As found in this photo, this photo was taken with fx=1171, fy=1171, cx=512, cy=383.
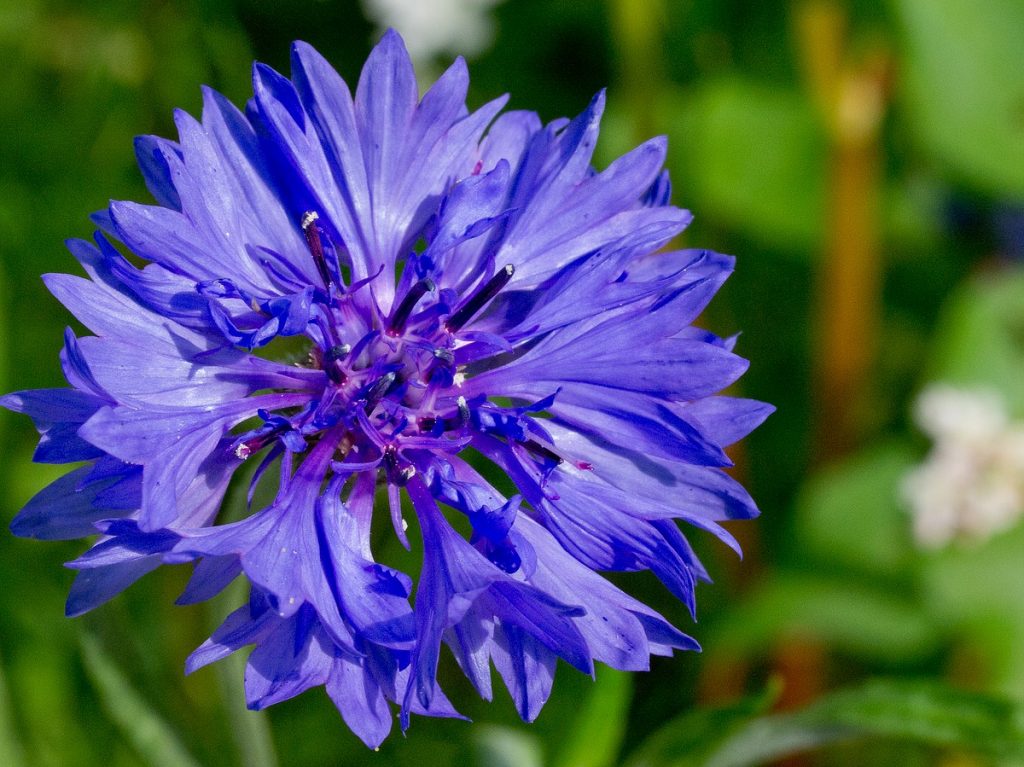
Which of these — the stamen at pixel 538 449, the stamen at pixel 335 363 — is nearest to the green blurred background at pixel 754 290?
the stamen at pixel 538 449

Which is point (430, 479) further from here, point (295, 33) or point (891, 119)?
point (891, 119)

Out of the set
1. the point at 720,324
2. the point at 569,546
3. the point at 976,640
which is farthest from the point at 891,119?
the point at 569,546

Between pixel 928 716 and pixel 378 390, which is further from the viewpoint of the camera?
pixel 928 716

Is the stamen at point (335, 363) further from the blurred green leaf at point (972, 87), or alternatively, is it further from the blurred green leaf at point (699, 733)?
the blurred green leaf at point (972, 87)

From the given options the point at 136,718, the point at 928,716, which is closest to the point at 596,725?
the point at 928,716

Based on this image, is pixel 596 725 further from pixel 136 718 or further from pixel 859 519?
pixel 859 519

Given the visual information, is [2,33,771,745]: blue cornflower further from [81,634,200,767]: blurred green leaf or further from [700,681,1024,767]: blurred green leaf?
[700,681,1024,767]: blurred green leaf

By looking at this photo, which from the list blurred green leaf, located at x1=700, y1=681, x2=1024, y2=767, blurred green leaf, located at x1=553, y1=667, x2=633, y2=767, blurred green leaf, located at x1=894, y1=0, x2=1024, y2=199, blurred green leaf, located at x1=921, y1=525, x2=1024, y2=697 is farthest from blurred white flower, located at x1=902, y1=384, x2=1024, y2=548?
blurred green leaf, located at x1=553, y1=667, x2=633, y2=767
